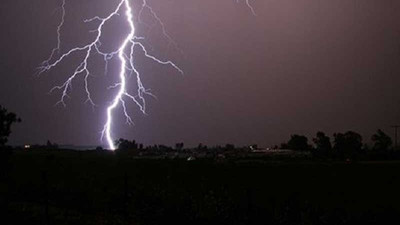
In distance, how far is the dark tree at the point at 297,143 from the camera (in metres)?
113

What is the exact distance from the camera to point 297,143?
114312 mm

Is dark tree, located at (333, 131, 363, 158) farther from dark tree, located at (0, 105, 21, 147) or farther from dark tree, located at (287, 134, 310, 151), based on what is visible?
dark tree, located at (0, 105, 21, 147)

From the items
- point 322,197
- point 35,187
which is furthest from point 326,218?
point 35,187

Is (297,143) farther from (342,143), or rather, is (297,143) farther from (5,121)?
(5,121)

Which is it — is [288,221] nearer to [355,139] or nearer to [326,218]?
[326,218]

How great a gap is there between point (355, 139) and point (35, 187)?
8624 cm

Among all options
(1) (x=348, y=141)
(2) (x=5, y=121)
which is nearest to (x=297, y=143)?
(1) (x=348, y=141)

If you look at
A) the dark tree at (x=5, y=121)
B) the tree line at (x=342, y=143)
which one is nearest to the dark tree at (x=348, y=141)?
the tree line at (x=342, y=143)

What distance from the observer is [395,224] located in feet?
36.8

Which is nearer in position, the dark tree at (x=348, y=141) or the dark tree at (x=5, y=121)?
the dark tree at (x=5, y=121)

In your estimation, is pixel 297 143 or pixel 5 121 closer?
pixel 5 121

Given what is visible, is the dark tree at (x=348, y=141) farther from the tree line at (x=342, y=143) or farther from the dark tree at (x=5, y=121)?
the dark tree at (x=5, y=121)

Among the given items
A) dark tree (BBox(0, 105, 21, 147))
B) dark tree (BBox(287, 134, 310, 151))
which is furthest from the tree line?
dark tree (BBox(0, 105, 21, 147))

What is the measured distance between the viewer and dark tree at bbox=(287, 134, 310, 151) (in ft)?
370
